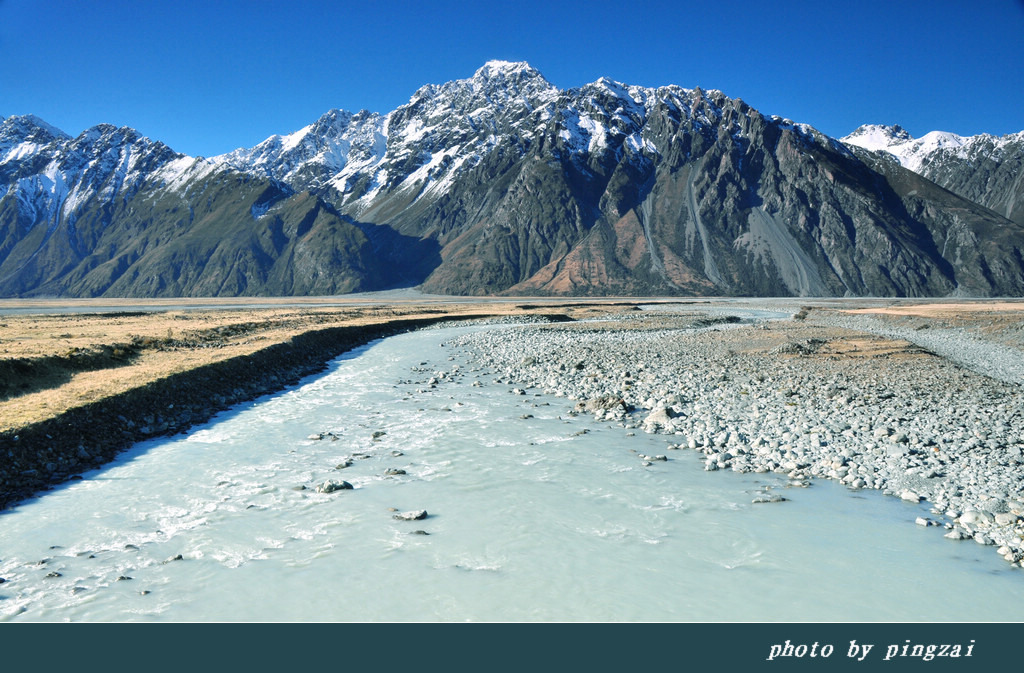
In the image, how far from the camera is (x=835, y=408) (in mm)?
21328

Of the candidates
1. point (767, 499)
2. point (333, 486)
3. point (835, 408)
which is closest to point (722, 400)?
point (835, 408)

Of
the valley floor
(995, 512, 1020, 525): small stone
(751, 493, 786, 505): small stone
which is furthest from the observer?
the valley floor

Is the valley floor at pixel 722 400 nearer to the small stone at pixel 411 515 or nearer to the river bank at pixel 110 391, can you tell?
the river bank at pixel 110 391

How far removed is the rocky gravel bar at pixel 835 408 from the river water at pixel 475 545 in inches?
40.4

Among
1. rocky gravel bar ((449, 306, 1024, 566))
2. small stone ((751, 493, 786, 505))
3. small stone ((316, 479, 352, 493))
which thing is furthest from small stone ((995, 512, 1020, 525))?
small stone ((316, 479, 352, 493))

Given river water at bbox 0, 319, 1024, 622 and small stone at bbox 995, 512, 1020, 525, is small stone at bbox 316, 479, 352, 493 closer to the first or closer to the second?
river water at bbox 0, 319, 1024, 622

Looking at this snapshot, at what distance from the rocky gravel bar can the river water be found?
40.4 inches

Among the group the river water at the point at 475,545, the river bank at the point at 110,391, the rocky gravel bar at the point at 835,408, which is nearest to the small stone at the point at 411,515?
the river water at the point at 475,545

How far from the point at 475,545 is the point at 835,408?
16183 mm

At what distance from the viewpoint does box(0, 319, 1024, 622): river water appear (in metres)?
8.66

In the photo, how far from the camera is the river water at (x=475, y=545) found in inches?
341

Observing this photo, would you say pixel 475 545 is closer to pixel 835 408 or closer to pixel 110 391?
pixel 835 408
